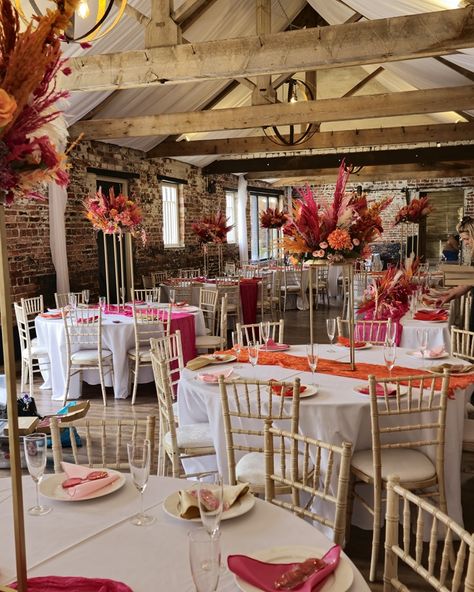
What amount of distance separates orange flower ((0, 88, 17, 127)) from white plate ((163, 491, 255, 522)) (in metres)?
1.22

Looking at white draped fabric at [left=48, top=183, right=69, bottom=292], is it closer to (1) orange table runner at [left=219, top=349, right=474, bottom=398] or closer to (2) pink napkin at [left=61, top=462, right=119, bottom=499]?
(1) orange table runner at [left=219, top=349, right=474, bottom=398]

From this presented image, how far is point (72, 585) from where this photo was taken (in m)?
1.43

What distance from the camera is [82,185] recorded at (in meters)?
9.45

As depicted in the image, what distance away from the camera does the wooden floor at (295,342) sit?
10.1 feet

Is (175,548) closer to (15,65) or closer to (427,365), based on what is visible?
(15,65)

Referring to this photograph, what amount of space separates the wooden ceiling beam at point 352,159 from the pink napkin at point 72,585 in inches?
492

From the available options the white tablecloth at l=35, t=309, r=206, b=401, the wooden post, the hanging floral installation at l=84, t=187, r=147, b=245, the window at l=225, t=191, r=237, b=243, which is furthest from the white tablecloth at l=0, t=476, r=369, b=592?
the window at l=225, t=191, r=237, b=243

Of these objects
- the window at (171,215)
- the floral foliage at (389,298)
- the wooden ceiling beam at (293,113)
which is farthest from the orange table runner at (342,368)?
the window at (171,215)

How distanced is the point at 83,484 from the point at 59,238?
7.03 meters

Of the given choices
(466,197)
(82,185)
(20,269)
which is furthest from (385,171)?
(20,269)

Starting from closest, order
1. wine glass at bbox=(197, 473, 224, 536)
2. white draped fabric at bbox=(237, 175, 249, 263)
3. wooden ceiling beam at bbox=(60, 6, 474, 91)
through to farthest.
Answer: wine glass at bbox=(197, 473, 224, 536), wooden ceiling beam at bbox=(60, 6, 474, 91), white draped fabric at bbox=(237, 175, 249, 263)

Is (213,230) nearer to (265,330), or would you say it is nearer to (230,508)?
(265,330)

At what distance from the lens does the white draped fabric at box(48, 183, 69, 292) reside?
8.41 metres

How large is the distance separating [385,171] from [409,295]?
1049 cm
